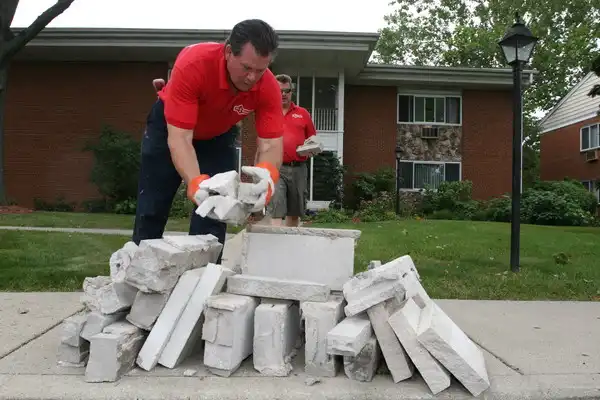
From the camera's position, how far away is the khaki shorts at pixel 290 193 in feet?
18.7

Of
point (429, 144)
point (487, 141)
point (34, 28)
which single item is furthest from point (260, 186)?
point (487, 141)

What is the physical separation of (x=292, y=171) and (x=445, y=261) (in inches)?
97.4

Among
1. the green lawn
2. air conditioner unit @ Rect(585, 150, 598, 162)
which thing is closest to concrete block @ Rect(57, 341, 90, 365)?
the green lawn

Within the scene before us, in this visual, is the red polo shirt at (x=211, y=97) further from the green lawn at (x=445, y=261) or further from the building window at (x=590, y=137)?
the building window at (x=590, y=137)

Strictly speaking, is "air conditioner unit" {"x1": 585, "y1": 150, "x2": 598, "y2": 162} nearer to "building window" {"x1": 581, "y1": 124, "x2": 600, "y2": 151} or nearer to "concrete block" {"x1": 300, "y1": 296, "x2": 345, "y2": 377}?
"building window" {"x1": 581, "y1": 124, "x2": 600, "y2": 151}

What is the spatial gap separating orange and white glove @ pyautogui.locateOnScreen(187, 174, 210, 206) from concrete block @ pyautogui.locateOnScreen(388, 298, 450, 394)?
104cm

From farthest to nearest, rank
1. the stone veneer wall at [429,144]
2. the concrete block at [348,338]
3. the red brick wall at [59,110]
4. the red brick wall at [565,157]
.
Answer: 1. the red brick wall at [565,157]
2. the stone veneer wall at [429,144]
3. the red brick wall at [59,110]
4. the concrete block at [348,338]

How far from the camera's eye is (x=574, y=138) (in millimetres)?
25375

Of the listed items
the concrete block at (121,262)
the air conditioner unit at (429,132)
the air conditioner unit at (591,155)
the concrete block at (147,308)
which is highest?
the air conditioner unit at (429,132)

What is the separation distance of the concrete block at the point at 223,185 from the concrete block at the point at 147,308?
0.56m

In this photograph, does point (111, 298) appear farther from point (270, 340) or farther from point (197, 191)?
point (270, 340)

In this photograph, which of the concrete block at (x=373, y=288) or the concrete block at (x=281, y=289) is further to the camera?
the concrete block at (x=281, y=289)

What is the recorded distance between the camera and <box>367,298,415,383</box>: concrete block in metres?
2.42

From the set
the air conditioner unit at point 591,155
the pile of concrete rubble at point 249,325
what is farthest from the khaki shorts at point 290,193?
the air conditioner unit at point 591,155
